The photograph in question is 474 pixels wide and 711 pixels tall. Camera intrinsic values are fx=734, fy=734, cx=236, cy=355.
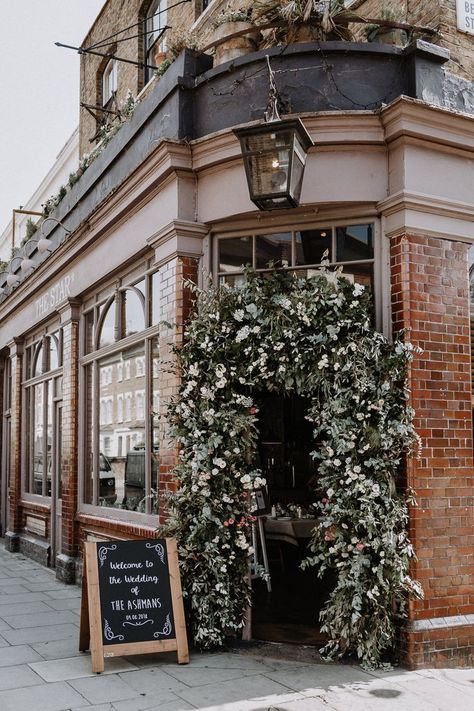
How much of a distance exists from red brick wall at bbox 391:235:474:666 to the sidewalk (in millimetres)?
422

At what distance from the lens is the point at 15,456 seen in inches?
553

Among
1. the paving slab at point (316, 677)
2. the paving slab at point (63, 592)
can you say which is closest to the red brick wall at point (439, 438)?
the paving slab at point (316, 677)

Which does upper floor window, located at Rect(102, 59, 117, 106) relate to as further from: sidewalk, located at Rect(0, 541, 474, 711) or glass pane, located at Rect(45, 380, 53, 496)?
sidewalk, located at Rect(0, 541, 474, 711)

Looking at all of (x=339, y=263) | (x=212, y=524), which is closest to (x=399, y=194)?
(x=339, y=263)

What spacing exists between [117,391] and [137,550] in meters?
3.25

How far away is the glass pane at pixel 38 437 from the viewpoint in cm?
1272

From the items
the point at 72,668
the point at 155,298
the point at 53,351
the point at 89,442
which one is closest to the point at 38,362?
the point at 53,351

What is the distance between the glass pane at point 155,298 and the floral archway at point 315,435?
125 cm

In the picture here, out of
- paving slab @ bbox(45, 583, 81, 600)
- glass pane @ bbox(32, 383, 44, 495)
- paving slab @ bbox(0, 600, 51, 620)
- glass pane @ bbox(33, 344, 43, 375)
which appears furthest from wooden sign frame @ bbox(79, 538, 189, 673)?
glass pane @ bbox(33, 344, 43, 375)

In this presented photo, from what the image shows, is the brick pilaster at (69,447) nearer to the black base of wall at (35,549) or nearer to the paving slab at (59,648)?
the black base of wall at (35,549)

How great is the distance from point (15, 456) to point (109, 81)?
749cm

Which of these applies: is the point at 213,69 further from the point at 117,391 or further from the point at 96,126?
the point at 96,126

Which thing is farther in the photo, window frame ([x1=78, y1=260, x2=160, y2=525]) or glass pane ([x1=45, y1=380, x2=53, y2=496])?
glass pane ([x1=45, y1=380, x2=53, y2=496])

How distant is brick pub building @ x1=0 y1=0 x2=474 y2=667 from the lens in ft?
20.0
